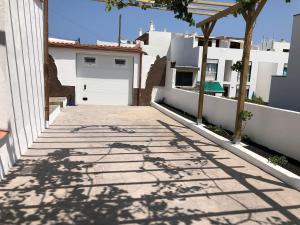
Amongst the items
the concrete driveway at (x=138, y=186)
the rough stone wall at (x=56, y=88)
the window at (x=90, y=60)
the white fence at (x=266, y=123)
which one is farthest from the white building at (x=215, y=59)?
the concrete driveway at (x=138, y=186)

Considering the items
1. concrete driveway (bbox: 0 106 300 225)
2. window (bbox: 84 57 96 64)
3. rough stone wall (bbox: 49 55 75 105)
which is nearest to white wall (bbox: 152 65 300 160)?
concrete driveway (bbox: 0 106 300 225)

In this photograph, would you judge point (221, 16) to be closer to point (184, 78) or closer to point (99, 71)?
point (99, 71)

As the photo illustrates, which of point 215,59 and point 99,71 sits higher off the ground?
point 215,59

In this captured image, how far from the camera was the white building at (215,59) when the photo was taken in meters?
23.9

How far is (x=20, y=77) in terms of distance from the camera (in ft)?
20.8

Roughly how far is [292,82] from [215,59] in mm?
17489

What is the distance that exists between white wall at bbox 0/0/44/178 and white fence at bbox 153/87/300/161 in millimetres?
6057

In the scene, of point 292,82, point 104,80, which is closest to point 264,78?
point 292,82

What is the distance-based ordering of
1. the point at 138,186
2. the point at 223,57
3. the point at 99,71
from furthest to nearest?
1. the point at 223,57
2. the point at 99,71
3. the point at 138,186

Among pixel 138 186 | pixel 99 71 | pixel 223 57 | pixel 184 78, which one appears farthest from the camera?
pixel 223 57

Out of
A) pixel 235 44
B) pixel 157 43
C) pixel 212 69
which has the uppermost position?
pixel 235 44

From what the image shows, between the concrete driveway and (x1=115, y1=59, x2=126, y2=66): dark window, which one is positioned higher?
(x1=115, y1=59, x2=126, y2=66): dark window

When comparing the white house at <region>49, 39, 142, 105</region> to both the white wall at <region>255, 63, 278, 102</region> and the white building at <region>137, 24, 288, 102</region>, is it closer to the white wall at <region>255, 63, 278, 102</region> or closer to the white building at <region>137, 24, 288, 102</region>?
the white building at <region>137, 24, 288, 102</region>

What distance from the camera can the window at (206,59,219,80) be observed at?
28.7 meters
